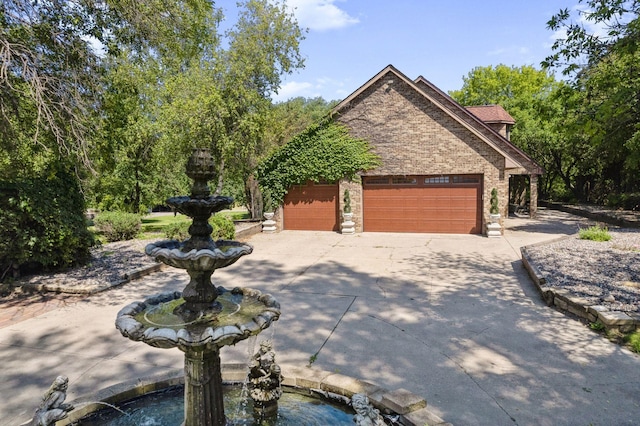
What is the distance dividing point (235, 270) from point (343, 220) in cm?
787

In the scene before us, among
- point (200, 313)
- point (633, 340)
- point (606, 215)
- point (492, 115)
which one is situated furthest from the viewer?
point (492, 115)

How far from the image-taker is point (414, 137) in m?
17.7

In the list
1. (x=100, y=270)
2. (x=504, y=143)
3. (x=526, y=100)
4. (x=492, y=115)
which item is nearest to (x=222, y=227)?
(x=100, y=270)

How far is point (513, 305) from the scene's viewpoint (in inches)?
318

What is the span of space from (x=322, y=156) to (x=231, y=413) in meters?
14.9

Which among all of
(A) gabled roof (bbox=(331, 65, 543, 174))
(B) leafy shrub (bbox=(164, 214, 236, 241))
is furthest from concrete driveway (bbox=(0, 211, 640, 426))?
(A) gabled roof (bbox=(331, 65, 543, 174))

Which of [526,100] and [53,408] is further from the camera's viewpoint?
[526,100]

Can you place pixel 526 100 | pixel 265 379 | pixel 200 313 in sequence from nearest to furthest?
pixel 200 313
pixel 265 379
pixel 526 100

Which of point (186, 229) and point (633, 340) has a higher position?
point (186, 229)

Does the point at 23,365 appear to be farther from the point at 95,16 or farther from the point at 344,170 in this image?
the point at 344,170

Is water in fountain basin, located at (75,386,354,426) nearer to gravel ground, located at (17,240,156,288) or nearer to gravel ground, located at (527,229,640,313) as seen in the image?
gravel ground, located at (527,229,640,313)

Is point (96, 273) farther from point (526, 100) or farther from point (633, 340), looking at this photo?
point (526, 100)

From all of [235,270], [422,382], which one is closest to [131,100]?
[235,270]

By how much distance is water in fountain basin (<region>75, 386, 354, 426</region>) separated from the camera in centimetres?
438
